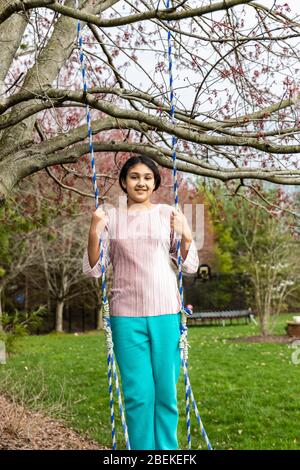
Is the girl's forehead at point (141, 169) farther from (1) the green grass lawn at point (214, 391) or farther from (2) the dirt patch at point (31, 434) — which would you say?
(1) the green grass lawn at point (214, 391)

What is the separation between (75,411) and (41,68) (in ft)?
12.0

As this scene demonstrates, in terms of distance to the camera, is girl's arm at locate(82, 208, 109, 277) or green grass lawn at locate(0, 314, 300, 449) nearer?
girl's arm at locate(82, 208, 109, 277)

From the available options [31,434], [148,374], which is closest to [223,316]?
[31,434]

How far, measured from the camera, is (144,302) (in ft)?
8.84

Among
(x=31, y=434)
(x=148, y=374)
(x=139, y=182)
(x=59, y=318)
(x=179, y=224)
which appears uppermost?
(x=139, y=182)

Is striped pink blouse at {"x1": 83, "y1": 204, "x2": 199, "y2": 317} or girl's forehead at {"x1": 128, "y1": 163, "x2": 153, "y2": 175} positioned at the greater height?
girl's forehead at {"x1": 128, "y1": 163, "x2": 153, "y2": 175}

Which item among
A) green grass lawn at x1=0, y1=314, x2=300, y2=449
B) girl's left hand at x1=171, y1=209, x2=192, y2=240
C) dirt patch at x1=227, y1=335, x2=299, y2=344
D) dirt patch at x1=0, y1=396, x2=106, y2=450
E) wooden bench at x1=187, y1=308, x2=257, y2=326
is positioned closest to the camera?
girl's left hand at x1=171, y1=209, x2=192, y2=240

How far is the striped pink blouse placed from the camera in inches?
107

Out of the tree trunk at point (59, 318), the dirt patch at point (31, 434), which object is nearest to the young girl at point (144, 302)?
the dirt patch at point (31, 434)

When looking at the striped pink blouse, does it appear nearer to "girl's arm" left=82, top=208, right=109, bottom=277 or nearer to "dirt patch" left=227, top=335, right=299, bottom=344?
"girl's arm" left=82, top=208, right=109, bottom=277

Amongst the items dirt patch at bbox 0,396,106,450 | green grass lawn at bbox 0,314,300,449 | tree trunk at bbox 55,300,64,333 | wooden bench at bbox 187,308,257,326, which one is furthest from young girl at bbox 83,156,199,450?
tree trunk at bbox 55,300,64,333

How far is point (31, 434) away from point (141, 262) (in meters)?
3.48

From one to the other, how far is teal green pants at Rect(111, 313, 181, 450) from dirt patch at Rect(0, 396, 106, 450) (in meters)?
2.87

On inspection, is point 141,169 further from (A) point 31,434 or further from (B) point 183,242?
(A) point 31,434
